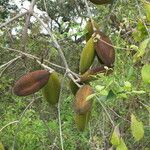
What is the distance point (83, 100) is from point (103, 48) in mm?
133

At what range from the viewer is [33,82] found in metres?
1.11

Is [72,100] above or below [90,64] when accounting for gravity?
below

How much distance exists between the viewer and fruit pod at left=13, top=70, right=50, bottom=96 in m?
1.11

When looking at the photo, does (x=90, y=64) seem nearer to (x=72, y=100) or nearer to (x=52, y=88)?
(x=52, y=88)

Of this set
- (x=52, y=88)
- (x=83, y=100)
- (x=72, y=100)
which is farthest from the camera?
(x=72, y=100)

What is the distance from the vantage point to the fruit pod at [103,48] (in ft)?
3.55

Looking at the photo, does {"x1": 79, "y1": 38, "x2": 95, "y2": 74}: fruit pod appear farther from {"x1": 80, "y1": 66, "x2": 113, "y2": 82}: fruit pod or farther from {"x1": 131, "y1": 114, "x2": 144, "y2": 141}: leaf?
{"x1": 131, "y1": 114, "x2": 144, "y2": 141}: leaf

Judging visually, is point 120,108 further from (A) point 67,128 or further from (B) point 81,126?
(B) point 81,126

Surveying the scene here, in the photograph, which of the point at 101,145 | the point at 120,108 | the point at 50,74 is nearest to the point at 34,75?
the point at 50,74

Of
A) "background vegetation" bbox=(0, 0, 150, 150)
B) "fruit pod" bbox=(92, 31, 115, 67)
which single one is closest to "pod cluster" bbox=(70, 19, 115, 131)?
"fruit pod" bbox=(92, 31, 115, 67)

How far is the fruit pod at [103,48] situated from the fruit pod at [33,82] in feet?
0.41

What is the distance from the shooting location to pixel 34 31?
324cm

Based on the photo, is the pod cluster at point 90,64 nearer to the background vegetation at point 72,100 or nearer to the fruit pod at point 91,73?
the fruit pod at point 91,73

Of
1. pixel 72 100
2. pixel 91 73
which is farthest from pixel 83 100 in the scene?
pixel 72 100
